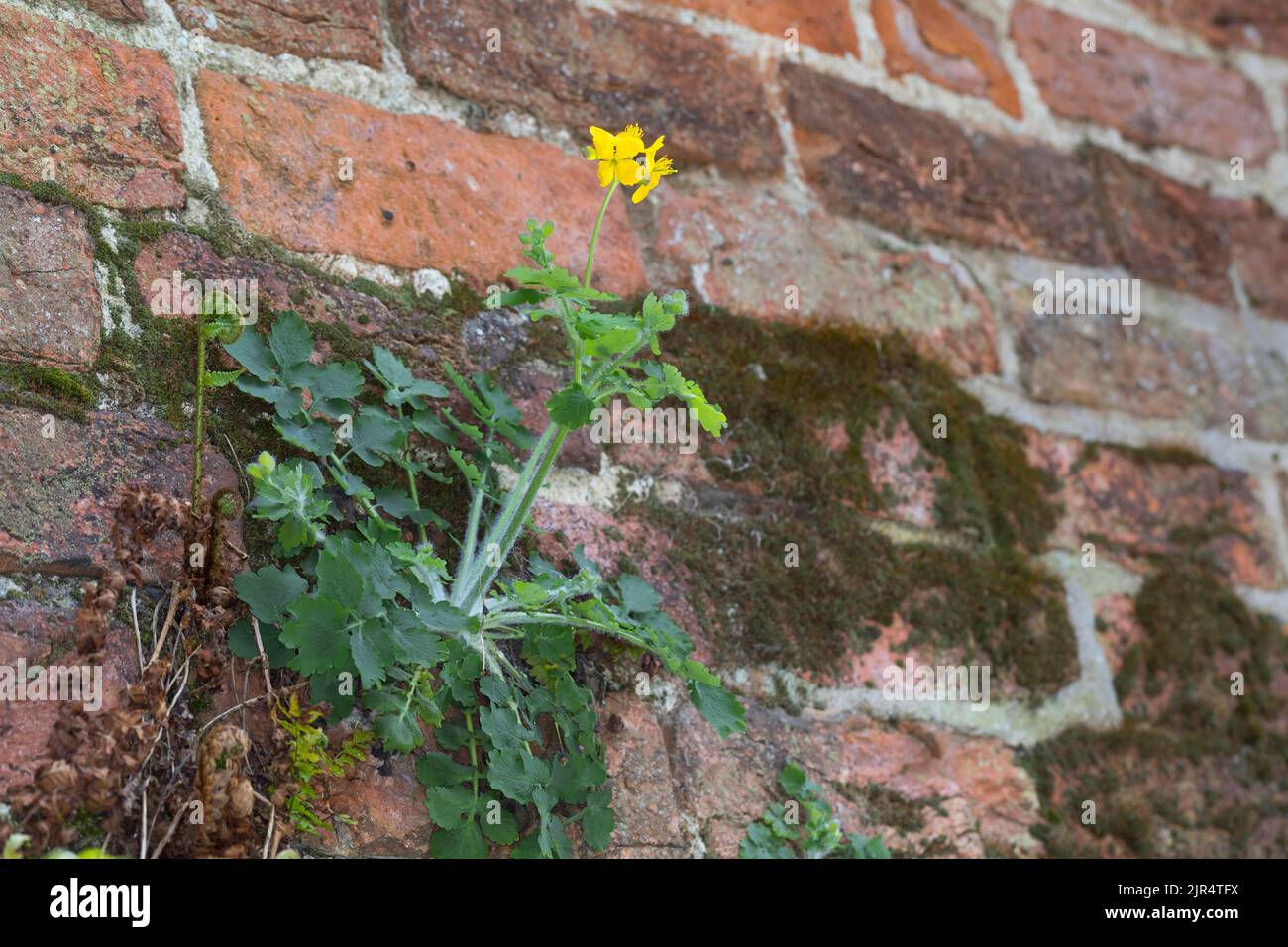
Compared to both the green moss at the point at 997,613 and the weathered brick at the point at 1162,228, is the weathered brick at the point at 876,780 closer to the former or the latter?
the green moss at the point at 997,613

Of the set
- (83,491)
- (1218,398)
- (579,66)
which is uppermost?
(579,66)

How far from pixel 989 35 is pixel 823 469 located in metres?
0.89

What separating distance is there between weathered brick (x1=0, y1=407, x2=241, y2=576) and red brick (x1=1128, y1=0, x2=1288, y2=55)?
1.88 m

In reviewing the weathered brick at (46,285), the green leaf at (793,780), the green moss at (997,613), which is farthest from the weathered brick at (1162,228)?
the weathered brick at (46,285)

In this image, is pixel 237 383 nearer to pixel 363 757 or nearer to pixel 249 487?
pixel 249 487

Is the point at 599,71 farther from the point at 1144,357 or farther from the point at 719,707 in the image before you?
the point at 1144,357

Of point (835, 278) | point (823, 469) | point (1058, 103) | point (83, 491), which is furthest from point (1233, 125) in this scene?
point (83, 491)

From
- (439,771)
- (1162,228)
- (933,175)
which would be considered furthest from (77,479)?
(1162,228)

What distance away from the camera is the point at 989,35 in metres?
2.01

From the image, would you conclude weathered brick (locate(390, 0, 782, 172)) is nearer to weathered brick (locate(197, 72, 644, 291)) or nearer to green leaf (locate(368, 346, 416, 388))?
weathered brick (locate(197, 72, 644, 291))

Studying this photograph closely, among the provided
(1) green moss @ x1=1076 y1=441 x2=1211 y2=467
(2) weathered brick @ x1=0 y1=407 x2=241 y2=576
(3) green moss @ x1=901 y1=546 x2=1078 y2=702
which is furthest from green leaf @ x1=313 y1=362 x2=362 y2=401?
(1) green moss @ x1=1076 y1=441 x2=1211 y2=467

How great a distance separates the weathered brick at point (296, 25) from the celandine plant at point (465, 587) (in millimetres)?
351

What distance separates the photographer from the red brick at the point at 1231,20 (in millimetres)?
2244
